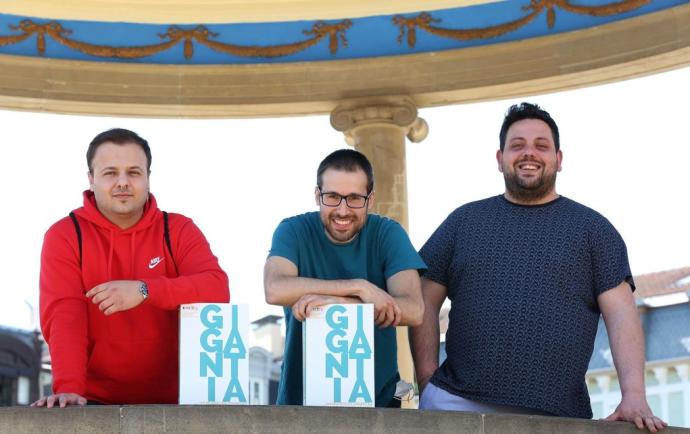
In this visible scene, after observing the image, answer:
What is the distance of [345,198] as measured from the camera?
16.5m

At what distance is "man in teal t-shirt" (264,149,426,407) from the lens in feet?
54.1

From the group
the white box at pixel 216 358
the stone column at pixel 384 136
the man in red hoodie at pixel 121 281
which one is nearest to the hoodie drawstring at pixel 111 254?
the man in red hoodie at pixel 121 281

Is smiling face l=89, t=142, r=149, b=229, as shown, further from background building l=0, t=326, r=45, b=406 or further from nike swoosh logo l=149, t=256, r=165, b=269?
background building l=0, t=326, r=45, b=406

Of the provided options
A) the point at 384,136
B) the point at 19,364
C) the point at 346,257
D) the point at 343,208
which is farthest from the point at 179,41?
the point at 19,364

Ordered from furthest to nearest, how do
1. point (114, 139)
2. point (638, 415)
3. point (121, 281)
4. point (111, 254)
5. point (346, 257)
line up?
point (346, 257) → point (114, 139) → point (111, 254) → point (638, 415) → point (121, 281)

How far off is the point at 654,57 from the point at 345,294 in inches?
606

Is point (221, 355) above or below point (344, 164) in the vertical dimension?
below

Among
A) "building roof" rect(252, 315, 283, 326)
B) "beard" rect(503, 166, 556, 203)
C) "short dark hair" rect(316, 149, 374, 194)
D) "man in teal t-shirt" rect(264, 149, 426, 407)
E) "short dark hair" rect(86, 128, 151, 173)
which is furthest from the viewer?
"building roof" rect(252, 315, 283, 326)

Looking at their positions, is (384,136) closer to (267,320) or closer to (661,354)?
(661,354)

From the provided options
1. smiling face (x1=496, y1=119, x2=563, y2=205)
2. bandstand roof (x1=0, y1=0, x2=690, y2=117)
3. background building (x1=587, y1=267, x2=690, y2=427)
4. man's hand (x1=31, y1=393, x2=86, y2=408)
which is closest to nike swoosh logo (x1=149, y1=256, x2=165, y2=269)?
man's hand (x1=31, y1=393, x2=86, y2=408)

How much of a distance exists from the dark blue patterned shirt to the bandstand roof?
46.7 feet

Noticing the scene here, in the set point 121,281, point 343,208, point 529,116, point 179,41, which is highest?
point 179,41

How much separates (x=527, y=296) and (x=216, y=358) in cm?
339

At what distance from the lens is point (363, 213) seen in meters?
16.6
